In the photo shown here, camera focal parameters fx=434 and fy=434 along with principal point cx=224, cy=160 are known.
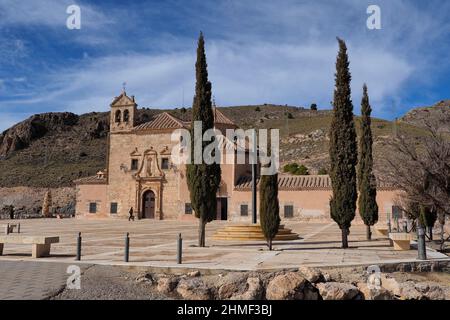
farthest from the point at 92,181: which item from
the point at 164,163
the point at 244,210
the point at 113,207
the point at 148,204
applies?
the point at 244,210

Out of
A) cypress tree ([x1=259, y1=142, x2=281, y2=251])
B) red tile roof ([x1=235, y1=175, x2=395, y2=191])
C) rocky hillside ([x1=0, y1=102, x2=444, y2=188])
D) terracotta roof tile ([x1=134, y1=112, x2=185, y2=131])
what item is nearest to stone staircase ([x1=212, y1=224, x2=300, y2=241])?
cypress tree ([x1=259, y1=142, x2=281, y2=251])

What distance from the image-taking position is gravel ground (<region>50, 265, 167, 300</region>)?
23.1 ft

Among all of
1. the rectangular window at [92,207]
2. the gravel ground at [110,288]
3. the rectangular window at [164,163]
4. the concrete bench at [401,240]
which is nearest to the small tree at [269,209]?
the concrete bench at [401,240]

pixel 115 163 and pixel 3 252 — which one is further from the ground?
pixel 115 163

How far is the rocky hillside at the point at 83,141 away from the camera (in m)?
61.3

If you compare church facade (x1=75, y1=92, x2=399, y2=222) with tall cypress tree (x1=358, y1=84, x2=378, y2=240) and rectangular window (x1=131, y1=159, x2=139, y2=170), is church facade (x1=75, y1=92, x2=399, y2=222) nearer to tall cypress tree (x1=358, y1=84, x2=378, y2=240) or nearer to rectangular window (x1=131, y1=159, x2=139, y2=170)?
rectangular window (x1=131, y1=159, x2=139, y2=170)

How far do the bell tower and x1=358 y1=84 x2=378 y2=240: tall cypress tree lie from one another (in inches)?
984

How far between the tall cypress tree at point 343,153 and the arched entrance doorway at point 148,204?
83.1ft

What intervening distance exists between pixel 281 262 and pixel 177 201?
26.8 m
